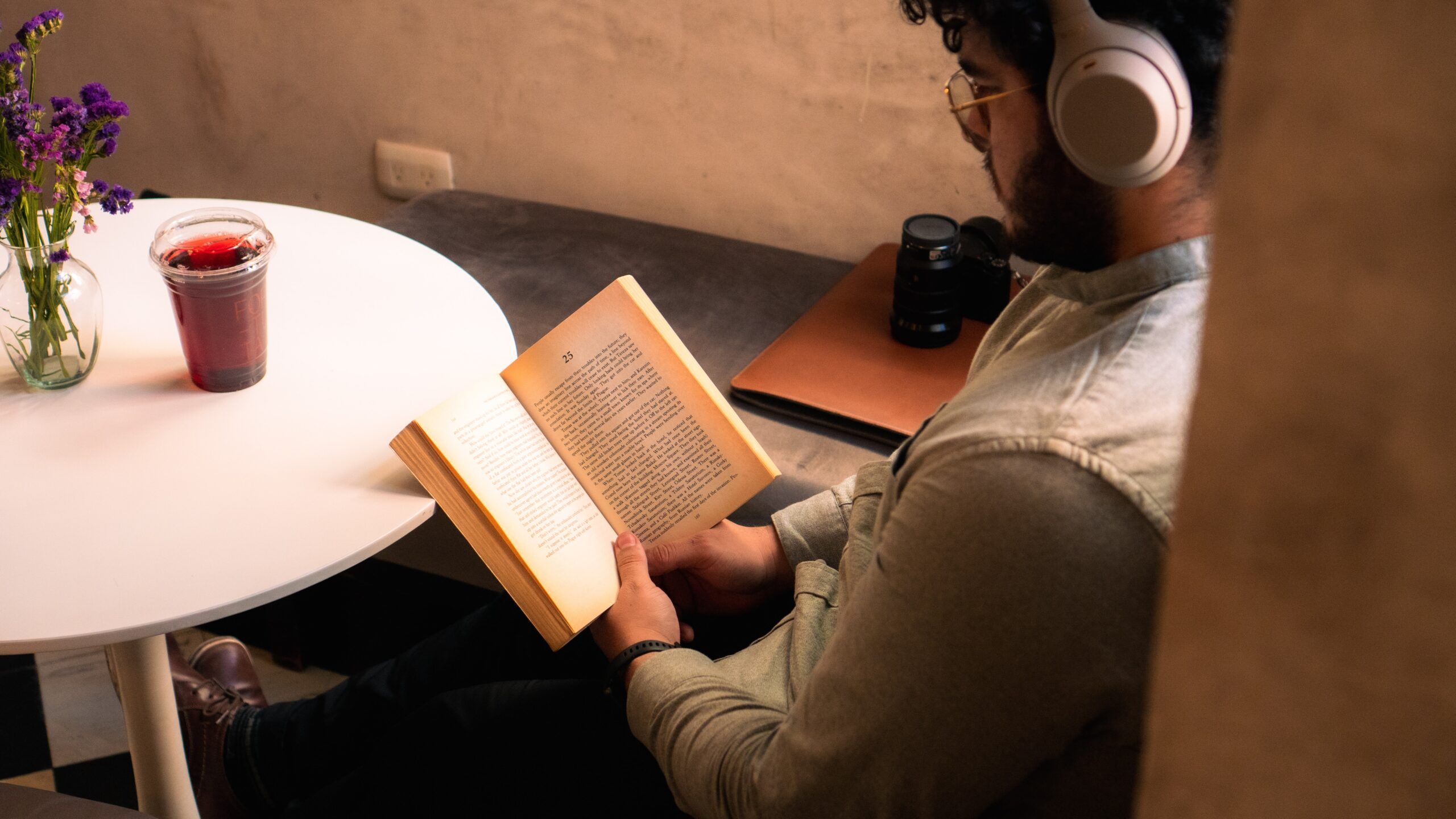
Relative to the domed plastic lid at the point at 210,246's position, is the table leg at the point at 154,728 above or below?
below

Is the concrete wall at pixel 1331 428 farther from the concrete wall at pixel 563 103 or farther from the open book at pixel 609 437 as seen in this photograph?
the concrete wall at pixel 563 103

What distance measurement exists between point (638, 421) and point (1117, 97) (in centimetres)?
55

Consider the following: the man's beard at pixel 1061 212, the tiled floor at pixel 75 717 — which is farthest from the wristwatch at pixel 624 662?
the tiled floor at pixel 75 717

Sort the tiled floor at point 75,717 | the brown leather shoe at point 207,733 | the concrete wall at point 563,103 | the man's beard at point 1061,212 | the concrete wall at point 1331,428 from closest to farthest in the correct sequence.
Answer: the concrete wall at point 1331,428
the man's beard at point 1061,212
the brown leather shoe at point 207,733
the tiled floor at point 75,717
the concrete wall at point 563,103

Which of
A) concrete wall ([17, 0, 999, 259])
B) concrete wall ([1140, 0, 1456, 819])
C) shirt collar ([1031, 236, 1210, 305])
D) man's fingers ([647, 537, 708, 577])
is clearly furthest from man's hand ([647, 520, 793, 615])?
concrete wall ([17, 0, 999, 259])

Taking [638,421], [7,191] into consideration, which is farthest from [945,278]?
[7,191]

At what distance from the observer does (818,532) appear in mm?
1069

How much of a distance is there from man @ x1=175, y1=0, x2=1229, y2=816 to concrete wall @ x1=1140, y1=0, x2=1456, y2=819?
1.21 ft

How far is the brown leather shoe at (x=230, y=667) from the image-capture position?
150 centimetres

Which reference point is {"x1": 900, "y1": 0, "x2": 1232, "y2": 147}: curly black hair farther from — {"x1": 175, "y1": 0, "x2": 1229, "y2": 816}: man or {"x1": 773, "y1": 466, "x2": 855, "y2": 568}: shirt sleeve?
{"x1": 773, "y1": 466, "x2": 855, "y2": 568}: shirt sleeve

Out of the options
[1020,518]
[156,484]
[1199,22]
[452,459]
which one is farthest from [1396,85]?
[156,484]

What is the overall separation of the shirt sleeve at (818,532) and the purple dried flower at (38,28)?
2.64ft

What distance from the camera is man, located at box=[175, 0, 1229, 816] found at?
56 centimetres

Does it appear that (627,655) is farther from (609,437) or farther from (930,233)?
(930,233)
